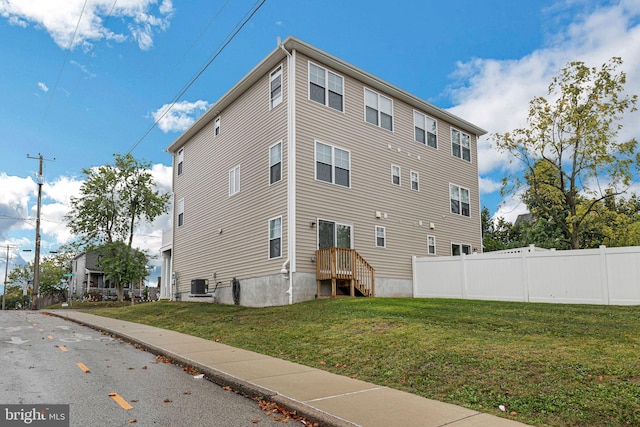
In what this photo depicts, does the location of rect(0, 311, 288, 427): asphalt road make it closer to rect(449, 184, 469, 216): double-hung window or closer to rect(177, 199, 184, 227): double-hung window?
rect(177, 199, 184, 227): double-hung window

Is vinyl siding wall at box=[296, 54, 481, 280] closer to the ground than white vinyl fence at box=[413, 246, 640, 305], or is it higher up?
higher up

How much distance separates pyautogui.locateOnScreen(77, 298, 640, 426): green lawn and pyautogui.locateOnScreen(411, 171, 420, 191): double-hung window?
828 centimetres

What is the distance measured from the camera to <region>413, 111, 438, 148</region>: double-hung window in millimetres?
21578

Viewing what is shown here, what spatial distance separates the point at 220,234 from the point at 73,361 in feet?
40.3

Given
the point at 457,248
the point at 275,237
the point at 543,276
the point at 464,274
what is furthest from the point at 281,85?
the point at 457,248

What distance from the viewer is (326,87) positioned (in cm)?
1791

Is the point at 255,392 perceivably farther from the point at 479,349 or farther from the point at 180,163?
the point at 180,163

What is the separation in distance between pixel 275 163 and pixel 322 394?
12140mm

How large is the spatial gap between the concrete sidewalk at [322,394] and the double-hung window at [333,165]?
29.5ft

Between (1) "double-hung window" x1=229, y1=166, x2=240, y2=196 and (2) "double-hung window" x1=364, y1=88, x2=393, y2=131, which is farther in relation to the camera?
(1) "double-hung window" x1=229, y1=166, x2=240, y2=196

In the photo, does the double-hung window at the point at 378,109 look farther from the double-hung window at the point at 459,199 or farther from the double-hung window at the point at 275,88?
the double-hung window at the point at 459,199

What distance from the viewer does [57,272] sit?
57.8 meters

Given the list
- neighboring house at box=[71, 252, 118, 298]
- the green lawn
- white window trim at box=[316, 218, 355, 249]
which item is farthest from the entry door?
neighboring house at box=[71, 252, 118, 298]

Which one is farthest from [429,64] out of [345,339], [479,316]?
[345,339]
